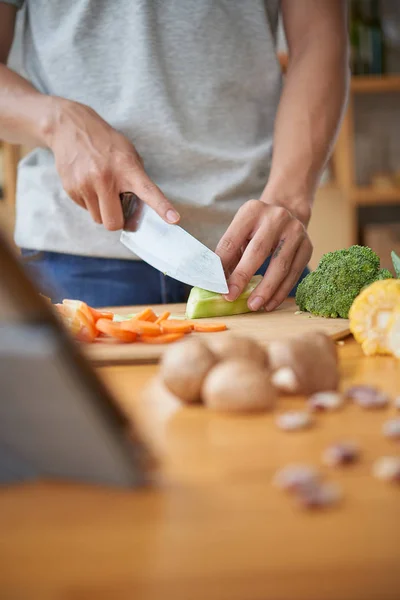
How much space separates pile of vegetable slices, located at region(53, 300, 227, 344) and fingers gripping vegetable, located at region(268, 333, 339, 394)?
0.45 m

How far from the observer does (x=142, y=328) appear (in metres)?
1.42

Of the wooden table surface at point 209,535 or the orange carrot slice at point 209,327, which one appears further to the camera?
the orange carrot slice at point 209,327

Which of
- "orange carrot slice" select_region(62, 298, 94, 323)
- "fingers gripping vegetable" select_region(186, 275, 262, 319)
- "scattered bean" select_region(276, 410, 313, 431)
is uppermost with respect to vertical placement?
"scattered bean" select_region(276, 410, 313, 431)

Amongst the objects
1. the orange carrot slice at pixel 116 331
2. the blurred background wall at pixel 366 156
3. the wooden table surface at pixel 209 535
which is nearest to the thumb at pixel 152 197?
the orange carrot slice at pixel 116 331

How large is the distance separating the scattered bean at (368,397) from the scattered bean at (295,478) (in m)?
0.23

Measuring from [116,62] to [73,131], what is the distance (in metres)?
0.33

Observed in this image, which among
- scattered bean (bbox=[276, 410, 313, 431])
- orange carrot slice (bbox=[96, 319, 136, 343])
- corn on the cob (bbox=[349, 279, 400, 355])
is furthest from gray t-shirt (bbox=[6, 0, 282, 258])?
scattered bean (bbox=[276, 410, 313, 431])

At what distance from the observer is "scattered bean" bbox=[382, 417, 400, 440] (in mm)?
784

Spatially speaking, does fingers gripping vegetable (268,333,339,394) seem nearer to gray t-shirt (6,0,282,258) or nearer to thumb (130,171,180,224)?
thumb (130,171,180,224)

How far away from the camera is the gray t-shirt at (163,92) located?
1.93m

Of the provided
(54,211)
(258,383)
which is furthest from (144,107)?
(258,383)

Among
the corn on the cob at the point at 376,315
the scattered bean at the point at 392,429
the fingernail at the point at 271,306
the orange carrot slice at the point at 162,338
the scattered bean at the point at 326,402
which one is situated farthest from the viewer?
the fingernail at the point at 271,306

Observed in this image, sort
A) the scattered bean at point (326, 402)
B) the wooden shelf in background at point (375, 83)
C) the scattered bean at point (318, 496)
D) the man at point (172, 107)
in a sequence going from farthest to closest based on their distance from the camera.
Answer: the wooden shelf in background at point (375, 83)
the man at point (172, 107)
the scattered bean at point (326, 402)
the scattered bean at point (318, 496)

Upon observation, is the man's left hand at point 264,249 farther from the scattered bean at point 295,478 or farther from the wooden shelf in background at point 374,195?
the wooden shelf in background at point 374,195
